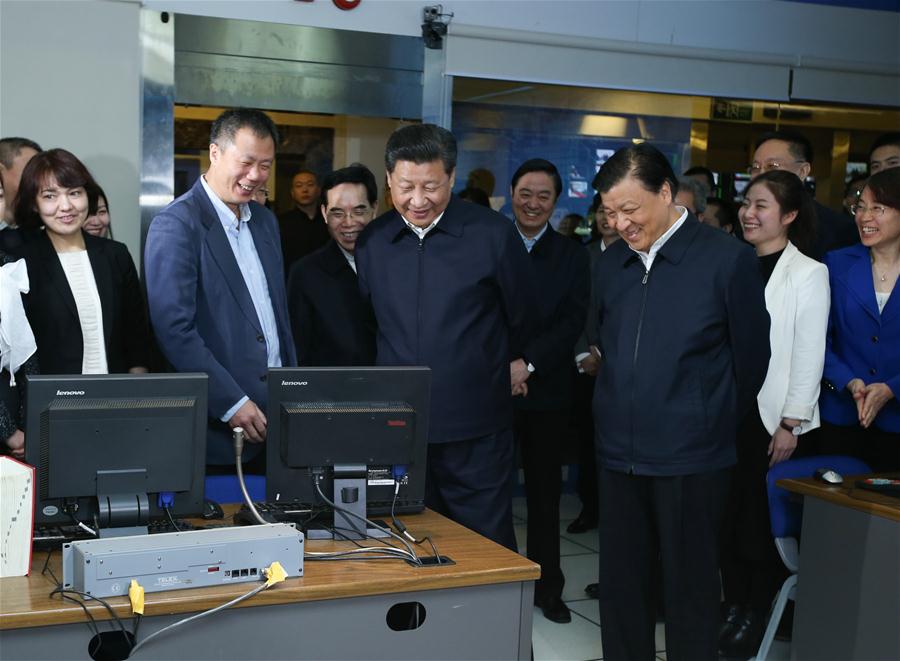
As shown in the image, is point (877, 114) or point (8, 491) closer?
point (8, 491)

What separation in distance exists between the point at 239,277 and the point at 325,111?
2.61 metres

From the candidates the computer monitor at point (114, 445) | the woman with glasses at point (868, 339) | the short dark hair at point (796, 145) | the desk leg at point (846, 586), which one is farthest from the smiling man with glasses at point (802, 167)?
the computer monitor at point (114, 445)

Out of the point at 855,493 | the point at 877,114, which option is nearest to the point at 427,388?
the point at 855,493

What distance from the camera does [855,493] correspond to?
3.36m

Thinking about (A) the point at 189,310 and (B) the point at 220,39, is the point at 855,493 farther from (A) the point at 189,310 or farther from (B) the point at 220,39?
(B) the point at 220,39

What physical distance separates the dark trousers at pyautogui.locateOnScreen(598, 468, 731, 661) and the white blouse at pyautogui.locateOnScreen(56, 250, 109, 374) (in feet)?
6.01

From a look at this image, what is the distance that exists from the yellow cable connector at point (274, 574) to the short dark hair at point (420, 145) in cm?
153

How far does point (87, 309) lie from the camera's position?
371 cm

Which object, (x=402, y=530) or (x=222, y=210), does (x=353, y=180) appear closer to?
(x=222, y=210)

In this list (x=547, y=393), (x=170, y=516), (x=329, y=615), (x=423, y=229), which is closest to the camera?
(x=329, y=615)

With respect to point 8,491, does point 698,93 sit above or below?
above

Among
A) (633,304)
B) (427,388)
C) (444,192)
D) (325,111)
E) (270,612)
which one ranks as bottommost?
(270,612)

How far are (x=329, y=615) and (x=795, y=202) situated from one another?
2720mm

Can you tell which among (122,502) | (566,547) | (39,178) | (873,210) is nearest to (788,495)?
(873,210)
